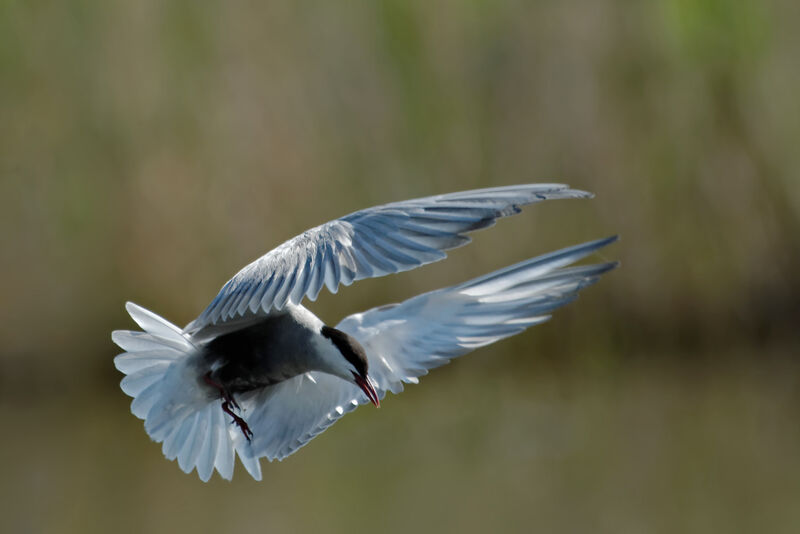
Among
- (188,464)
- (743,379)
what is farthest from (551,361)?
(188,464)

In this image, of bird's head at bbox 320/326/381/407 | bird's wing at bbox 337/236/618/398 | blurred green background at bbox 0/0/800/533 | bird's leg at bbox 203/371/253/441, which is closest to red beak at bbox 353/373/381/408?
bird's head at bbox 320/326/381/407

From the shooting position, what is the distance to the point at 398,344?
351 cm

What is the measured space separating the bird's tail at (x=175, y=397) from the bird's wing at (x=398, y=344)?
8cm

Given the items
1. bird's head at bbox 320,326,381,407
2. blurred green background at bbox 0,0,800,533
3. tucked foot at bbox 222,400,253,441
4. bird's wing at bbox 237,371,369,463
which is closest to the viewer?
bird's head at bbox 320,326,381,407

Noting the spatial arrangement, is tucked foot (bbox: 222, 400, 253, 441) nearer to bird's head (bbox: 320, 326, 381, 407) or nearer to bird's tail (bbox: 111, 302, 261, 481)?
bird's tail (bbox: 111, 302, 261, 481)

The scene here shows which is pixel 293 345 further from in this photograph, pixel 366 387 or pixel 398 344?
pixel 398 344

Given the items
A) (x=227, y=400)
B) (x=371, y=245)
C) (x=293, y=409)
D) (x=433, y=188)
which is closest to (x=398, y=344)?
(x=293, y=409)

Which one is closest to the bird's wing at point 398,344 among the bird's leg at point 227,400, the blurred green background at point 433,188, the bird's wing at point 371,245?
the bird's leg at point 227,400

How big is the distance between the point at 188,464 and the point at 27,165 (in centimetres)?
332

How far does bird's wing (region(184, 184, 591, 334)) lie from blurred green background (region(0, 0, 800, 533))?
8.99 ft

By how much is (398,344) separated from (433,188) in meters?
3.20

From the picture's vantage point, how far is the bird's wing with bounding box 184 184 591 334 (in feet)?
8.56

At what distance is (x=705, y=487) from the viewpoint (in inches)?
203

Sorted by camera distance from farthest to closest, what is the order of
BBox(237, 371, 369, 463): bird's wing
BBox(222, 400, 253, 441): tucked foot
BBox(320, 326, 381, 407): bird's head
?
BBox(237, 371, 369, 463): bird's wing
BBox(222, 400, 253, 441): tucked foot
BBox(320, 326, 381, 407): bird's head
